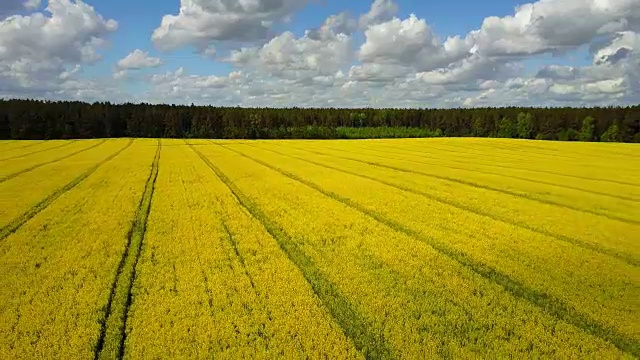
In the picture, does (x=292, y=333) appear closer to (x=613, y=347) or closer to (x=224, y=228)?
(x=613, y=347)

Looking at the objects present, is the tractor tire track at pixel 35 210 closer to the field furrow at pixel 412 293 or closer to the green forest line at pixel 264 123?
the field furrow at pixel 412 293

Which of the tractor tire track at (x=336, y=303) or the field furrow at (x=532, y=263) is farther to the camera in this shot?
the field furrow at (x=532, y=263)

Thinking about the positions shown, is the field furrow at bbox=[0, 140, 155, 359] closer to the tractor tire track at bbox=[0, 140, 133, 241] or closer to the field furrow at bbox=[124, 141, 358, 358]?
the tractor tire track at bbox=[0, 140, 133, 241]

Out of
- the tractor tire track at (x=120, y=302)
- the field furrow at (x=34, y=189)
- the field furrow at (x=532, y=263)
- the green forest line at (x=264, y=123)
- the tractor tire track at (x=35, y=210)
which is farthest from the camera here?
the green forest line at (x=264, y=123)

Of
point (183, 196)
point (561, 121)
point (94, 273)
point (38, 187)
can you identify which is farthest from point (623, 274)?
point (561, 121)

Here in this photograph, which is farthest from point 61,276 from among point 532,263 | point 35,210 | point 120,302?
point 532,263

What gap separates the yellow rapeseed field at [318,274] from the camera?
7.16m

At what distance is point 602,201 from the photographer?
19891mm

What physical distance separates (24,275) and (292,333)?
6280 mm

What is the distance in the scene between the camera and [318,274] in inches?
399

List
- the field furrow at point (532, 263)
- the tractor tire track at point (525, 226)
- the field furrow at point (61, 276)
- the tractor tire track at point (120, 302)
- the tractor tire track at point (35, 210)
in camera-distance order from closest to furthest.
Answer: the tractor tire track at point (120, 302) < the field furrow at point (61, 276) < the field furrow at point (532, 263) < the tractor tire track at point (525, 226) < the tractor tire track at point (35, 210)

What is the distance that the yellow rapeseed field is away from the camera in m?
7.16

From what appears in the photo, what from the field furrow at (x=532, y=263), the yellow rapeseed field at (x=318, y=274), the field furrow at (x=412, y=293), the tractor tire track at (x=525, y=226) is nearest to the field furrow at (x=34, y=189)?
the yellow rapeseed field at (x=318, y=274)

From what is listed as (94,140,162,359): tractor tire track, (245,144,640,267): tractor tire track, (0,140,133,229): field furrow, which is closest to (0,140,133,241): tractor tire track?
(0,140,133,229): field furrow
